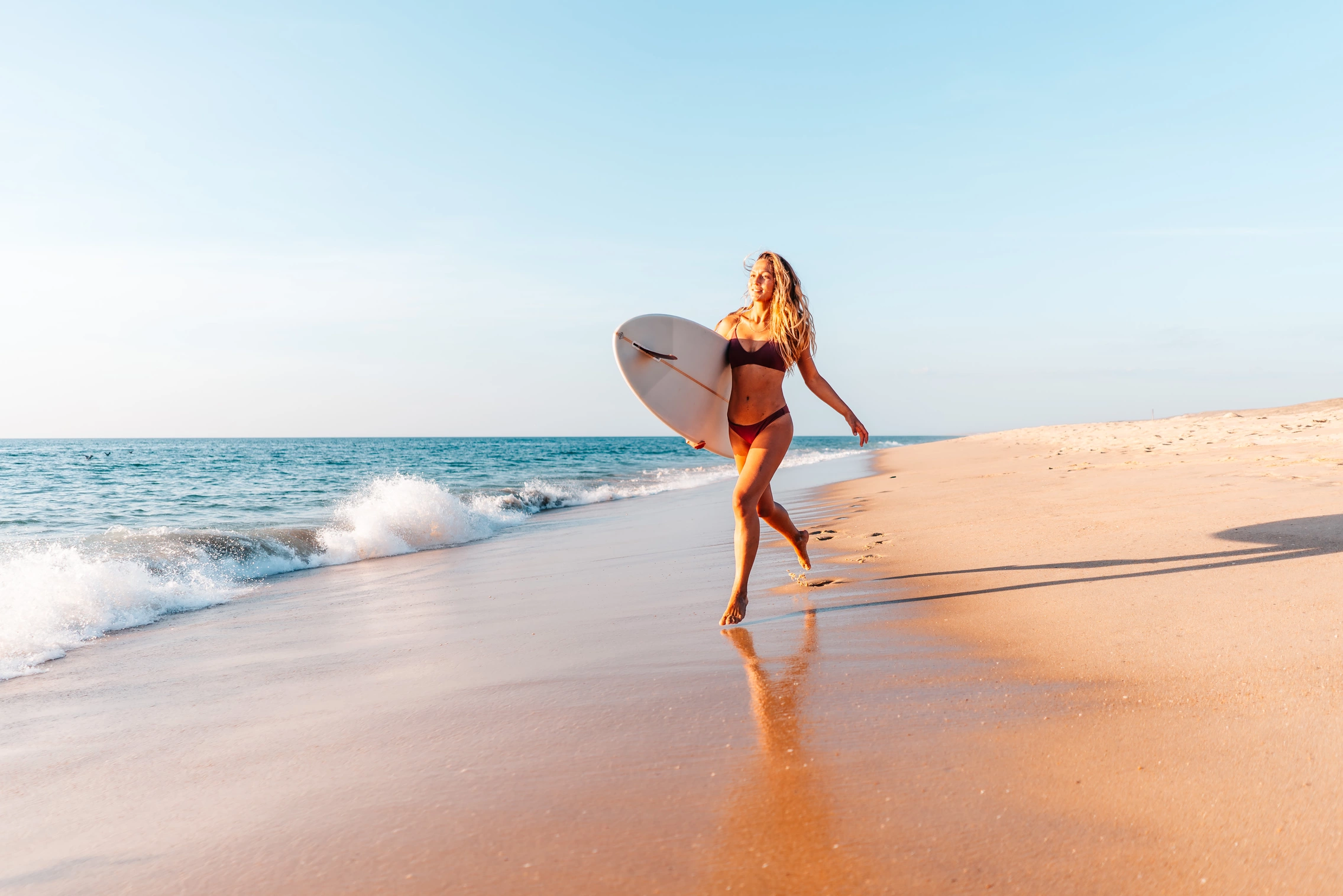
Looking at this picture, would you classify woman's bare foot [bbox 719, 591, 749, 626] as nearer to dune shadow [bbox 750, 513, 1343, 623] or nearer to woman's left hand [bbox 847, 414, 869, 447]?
dune shadow [bbox 750, 513, 1343, 623]

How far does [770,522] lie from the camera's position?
14.2ft

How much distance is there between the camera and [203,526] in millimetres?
11164

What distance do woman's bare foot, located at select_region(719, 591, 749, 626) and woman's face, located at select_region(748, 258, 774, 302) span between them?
1.54 meters

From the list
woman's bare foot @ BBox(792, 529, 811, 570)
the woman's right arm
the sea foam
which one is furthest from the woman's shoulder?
the sea foam

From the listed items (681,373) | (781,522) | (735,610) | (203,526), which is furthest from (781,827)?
(203,526)

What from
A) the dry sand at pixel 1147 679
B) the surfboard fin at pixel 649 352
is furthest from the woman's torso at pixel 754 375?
the dry sand at pixel 1147 679

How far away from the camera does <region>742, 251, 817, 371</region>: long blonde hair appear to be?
3.95m

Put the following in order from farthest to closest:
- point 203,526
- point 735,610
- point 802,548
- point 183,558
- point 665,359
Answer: point 203,526, point 183,558, point 802,548, point 665,359, point 735,610

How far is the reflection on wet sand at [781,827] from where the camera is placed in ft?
4.92

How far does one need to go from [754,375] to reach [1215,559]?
265cm

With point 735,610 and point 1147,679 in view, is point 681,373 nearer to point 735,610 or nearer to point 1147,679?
point 735,610

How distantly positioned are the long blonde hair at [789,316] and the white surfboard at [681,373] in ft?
1.10

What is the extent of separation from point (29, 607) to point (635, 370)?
4065 millimetres

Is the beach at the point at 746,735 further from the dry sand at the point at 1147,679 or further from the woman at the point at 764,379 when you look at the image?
the woman at the point at 764,379
